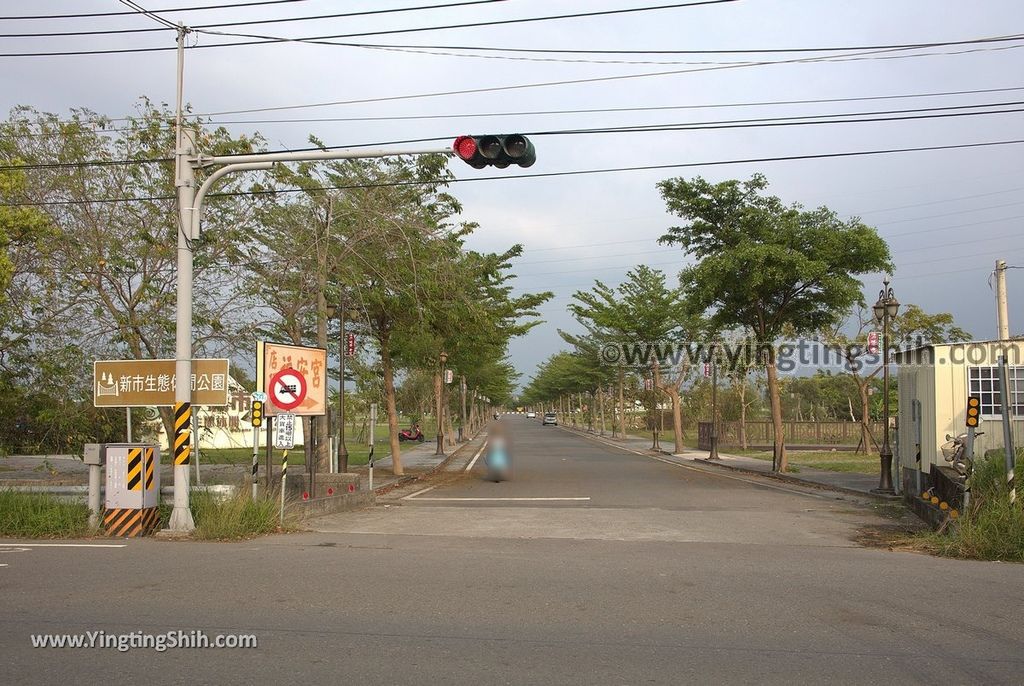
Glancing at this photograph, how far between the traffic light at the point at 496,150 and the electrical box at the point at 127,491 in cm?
719

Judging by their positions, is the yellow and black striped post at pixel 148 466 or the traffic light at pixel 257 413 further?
the traffic light at pixel 257 413

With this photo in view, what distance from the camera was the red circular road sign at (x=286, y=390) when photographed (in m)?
15.7

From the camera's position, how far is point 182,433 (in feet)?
44.2

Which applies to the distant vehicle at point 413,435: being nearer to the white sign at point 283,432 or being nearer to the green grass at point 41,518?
the white sign at point 283,432

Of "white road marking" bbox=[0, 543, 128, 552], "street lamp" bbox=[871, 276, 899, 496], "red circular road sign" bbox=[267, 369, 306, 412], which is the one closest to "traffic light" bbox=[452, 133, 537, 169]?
"red circular road sign" bbox=[267, 369, 306, 412]

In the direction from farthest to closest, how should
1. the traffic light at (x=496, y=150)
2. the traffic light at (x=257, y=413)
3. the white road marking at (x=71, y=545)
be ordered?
the traffic light at (x=257, y=413), the white road marking at (x=71, y=545), the traffic light at (x=496, y=150)

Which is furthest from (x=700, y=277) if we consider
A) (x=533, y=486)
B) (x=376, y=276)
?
(x=376, y=276)

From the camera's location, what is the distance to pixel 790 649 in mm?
6648

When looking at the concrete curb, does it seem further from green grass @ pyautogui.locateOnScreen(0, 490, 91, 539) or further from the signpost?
green grass @ pyautogui.locateOnScreen(0, 490, 91, 539)

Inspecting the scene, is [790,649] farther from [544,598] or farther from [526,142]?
[526,142]

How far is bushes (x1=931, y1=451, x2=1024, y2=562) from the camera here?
11555 millimetres

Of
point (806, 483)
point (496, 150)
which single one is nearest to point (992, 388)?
point (806, 483)

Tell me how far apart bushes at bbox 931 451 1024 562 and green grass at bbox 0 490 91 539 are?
44.9 ft

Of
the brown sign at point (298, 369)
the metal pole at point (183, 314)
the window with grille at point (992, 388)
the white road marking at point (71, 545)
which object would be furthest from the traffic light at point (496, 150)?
the window with grille at point (992, 388)
